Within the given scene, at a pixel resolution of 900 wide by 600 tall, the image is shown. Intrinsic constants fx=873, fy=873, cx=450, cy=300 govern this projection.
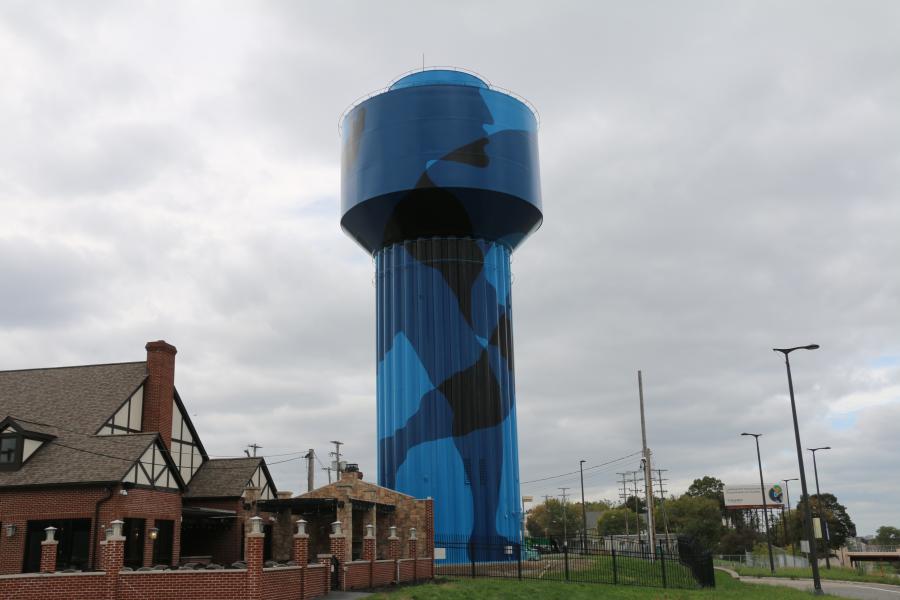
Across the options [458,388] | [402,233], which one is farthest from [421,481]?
[402,233]

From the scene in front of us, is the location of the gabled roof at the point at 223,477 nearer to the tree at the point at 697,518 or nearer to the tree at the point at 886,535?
the tree at the point at 697,518

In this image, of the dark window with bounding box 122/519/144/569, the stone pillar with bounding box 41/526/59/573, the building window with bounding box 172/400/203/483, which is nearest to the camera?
the stone pillar with bounding box 41/526/59/573

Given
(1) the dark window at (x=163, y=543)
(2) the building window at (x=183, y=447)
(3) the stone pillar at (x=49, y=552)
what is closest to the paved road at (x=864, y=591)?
(1) the dark window at (x=163, y=543)

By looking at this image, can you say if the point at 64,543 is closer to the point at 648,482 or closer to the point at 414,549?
the point at 414,549

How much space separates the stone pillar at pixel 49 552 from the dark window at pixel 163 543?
460 centimetres

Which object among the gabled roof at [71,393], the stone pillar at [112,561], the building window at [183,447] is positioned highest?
the gabled roof at [71,393]

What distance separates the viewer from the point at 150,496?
31.3m

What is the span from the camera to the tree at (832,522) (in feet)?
400

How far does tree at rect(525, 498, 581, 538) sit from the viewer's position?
5886 inches

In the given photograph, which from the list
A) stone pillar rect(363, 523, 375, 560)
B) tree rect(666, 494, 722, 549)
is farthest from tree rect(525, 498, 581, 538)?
stone pillar rect(363, 523, 375, 560)

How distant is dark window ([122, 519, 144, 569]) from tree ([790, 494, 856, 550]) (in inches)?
3820

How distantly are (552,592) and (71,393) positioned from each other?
2141cm

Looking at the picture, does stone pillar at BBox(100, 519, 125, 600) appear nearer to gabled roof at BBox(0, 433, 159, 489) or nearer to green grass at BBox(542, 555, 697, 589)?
gabled roof at BBox(0, 433, 159, 489)

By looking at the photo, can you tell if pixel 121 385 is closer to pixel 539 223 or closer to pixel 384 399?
pixel 384 399
